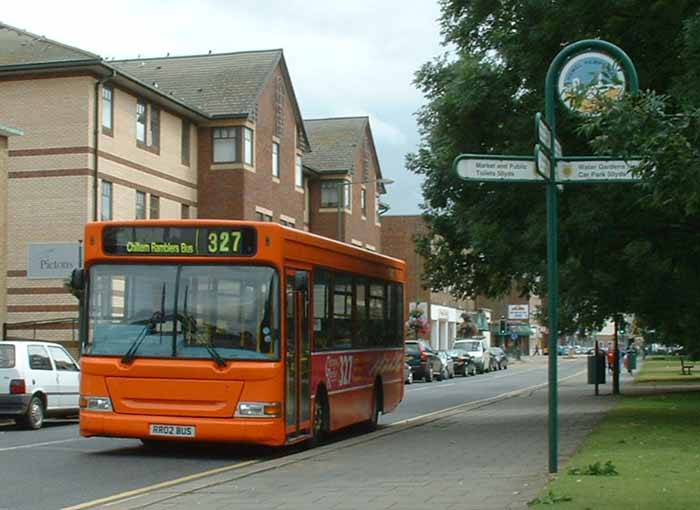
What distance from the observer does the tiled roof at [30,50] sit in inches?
1528

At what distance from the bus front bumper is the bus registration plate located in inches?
1.4

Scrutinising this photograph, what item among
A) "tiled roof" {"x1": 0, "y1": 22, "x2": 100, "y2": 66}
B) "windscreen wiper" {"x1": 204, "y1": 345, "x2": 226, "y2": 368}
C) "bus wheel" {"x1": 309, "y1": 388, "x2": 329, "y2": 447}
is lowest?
"bus wheel" {"x1": 309, "y1": 388, "x2": 329, "y2": 447}

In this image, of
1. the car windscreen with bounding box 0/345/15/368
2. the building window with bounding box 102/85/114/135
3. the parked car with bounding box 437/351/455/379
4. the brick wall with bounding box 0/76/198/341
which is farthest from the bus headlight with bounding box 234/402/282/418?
the parked car with bounding box 437/351/455/379

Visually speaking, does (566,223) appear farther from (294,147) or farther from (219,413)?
(294,147)

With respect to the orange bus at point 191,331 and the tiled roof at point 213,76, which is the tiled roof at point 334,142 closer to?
the tiled roof at point 213,76

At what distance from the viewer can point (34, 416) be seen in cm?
2153

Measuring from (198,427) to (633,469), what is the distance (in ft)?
17.3

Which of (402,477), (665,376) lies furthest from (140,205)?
(402,477)

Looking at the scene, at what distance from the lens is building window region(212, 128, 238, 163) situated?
46031 mm

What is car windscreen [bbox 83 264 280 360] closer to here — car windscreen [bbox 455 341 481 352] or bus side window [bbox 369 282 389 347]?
bus side window [bbox 369 282 389 347]

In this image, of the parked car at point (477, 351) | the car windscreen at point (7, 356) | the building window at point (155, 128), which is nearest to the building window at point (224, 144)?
the building window at point (155, 128)

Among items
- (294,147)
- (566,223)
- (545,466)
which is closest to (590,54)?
(545,466)

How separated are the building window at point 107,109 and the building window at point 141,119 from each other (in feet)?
5.98

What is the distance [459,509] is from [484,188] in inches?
494
